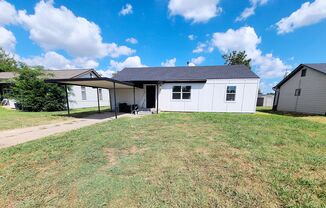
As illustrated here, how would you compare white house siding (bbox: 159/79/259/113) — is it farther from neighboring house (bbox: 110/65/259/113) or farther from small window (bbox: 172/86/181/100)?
small window (bbox: 172/86/181/100)

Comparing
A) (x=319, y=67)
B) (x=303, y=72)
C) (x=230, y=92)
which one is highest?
(x=319, y=67)

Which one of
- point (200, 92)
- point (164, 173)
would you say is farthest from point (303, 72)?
point (164, 173)

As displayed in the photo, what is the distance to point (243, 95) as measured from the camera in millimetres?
A: 11180

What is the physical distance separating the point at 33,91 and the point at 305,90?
78.1 ft

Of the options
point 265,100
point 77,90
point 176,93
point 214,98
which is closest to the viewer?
point 214,98

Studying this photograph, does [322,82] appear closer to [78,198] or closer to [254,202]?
[254,202]

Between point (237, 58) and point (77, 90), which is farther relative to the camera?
point (237, 58)

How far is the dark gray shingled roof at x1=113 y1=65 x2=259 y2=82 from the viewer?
1179 centimetres

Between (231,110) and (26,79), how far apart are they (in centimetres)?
1735

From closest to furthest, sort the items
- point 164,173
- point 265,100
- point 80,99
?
point 164,173
point 80,99
point 265,100

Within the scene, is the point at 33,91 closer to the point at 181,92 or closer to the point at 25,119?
the point at 25,119

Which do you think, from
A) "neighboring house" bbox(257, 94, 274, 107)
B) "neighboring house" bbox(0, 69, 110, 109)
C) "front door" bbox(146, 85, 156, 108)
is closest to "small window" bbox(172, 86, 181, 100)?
"front door" bbox(146, 85, 156, 108)

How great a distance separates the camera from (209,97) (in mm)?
11641

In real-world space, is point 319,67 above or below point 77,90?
above
